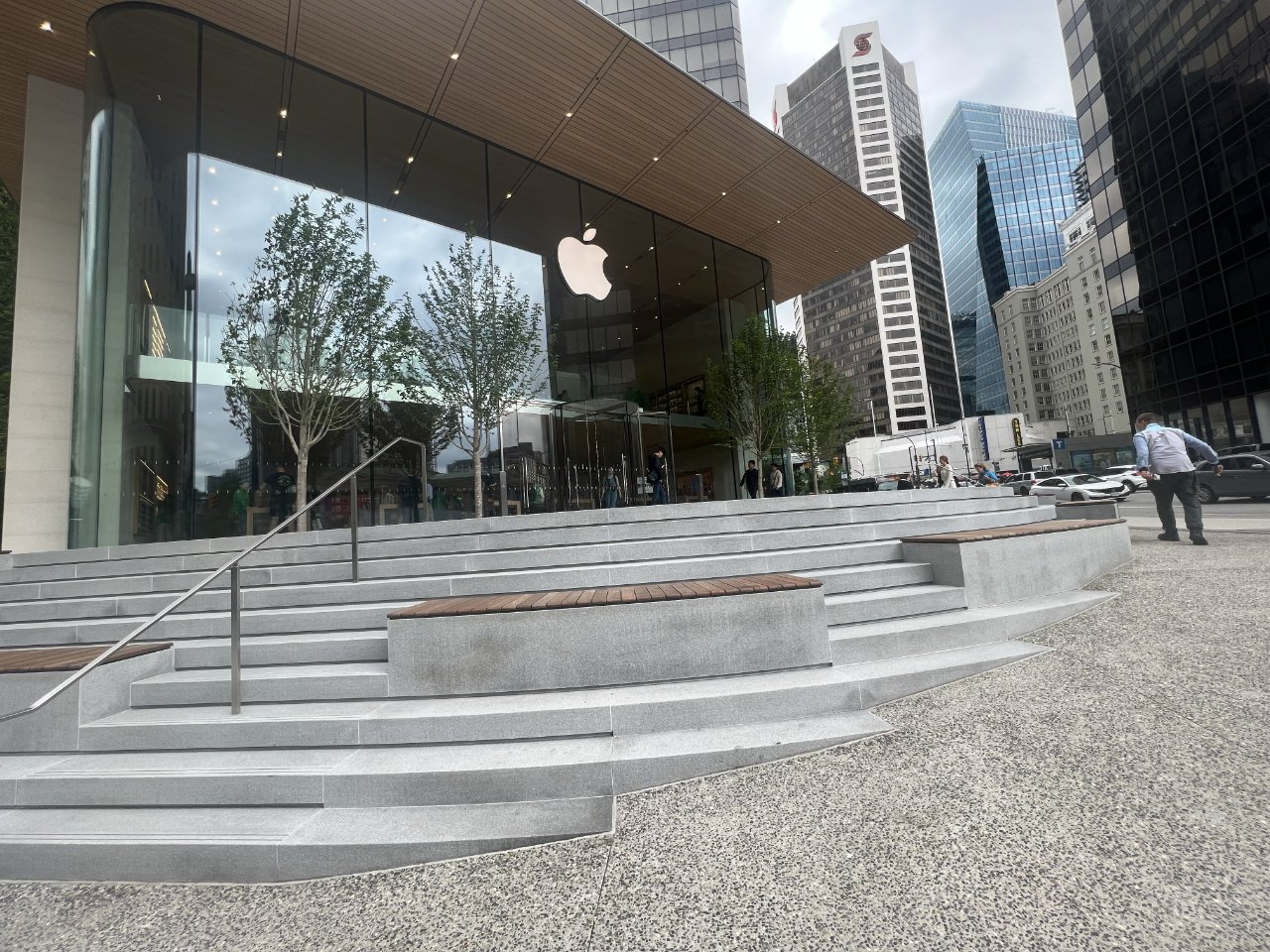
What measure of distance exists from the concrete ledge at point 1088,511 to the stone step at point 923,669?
18.9 ft

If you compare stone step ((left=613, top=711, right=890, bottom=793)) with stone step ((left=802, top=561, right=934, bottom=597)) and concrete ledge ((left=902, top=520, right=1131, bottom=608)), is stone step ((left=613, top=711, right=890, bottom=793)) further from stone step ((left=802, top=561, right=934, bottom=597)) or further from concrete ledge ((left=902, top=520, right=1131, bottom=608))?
concrete ledge ((left=902, top=520, right=1131, bottom=608))

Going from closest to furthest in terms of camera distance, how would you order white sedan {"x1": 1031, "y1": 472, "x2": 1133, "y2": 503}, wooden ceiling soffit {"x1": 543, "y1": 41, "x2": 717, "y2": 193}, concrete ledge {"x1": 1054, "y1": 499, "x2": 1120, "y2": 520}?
concrete ledge {"x1": 1054, "y1": 499, "x2": 1120, "y2": 520} → wooden ceiling soffit {"x1": 543, "y1": 41, "x2": 717, "y2": 193} → white sedan {"x1": 1031, "y1": 472, "x2": 1133, "y2": 503}

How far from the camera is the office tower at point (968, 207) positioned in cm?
12714

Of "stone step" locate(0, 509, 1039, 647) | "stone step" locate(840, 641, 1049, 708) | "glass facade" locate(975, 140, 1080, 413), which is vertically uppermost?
"glass facade" locate(975, 140, 1080, 413)

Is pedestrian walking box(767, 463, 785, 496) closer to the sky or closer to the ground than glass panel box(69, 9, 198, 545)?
closer to the ground

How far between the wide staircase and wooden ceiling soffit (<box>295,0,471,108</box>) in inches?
385

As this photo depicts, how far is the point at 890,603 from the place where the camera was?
4.51 metres

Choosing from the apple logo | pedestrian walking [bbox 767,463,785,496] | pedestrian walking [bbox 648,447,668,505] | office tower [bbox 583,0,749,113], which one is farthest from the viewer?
office tower [bbox 583,0,749,113]

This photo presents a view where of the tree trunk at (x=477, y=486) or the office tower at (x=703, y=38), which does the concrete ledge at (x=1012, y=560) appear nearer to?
the tree trunk at (x=477, y=486)

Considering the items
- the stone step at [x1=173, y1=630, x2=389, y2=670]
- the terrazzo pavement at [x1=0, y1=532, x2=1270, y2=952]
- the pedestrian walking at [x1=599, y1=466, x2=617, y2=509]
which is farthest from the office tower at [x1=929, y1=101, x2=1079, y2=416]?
the stone step at [x1=173, y1=630, x2=389, y2=670]

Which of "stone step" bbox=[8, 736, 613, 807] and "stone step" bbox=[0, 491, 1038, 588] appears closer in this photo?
"stone step" bbox=[8, 736, 613, 807]

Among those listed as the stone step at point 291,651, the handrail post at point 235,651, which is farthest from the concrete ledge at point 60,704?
the handrail post at point 235,651

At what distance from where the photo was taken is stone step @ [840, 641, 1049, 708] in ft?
11.5

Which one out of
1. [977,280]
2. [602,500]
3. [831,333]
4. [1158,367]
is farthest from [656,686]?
[977,280]
